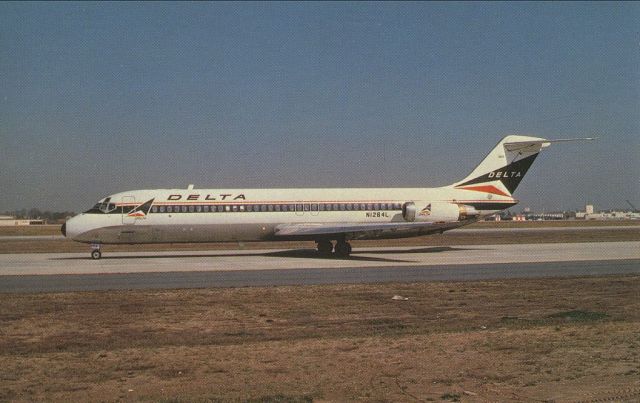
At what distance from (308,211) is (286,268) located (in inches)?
329

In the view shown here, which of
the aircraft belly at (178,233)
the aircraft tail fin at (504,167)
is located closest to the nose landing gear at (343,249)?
the aircraft belly at (178,233)

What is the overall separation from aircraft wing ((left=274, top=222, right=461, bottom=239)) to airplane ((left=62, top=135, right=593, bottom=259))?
51 mm

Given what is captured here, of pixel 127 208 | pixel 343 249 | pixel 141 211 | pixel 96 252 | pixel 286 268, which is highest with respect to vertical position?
pixel 127 208

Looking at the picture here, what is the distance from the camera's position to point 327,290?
1748 centimetres

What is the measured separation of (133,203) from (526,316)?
22617mm

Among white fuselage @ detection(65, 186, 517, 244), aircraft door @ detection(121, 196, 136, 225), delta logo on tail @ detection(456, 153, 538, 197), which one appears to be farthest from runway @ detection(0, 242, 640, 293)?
delta logo on tail @ detection(456, 153, 538, 197)

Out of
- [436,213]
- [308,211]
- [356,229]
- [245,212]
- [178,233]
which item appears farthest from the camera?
[436,213]

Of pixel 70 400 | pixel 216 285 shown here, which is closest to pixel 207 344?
pixel 70 400

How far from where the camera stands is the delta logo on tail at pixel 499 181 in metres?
34.8

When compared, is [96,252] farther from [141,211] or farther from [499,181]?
[499,181]

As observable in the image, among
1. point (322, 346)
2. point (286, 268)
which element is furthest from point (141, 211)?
point (322, 346)

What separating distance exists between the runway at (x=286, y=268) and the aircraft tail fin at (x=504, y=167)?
14.0 feet

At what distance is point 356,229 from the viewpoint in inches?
1177

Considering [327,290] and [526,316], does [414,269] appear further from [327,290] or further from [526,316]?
[526,316]
